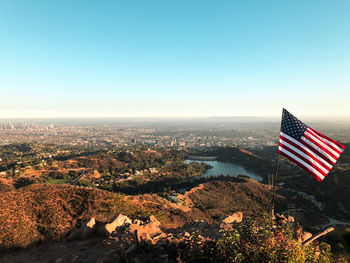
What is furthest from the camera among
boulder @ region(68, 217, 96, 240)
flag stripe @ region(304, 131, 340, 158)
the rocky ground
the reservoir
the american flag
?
the reservoir

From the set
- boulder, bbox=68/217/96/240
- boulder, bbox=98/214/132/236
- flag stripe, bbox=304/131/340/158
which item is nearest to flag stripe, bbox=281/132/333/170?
flag stripe, bbox=304/131/340/158

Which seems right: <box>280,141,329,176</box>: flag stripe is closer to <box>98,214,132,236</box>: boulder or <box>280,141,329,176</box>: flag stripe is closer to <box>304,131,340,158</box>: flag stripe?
<box>304,131,340,158</box>: flag stripe

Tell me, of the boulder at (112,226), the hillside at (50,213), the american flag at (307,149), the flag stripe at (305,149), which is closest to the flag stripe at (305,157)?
the american flag at (307,149)

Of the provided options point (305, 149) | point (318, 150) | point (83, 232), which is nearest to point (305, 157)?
point (305, 149)

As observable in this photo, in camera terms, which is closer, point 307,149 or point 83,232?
point 307,149

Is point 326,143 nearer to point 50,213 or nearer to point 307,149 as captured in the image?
point 307,149

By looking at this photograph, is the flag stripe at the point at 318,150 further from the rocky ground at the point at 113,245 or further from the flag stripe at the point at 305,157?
the rocky ground at the point at 113,245

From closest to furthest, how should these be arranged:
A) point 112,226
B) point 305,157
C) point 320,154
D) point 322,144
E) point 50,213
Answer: point 305,157, point 320,154, point 322,144, point 112,226, point 50,213

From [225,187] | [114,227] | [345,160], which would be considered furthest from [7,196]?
[345,160]
